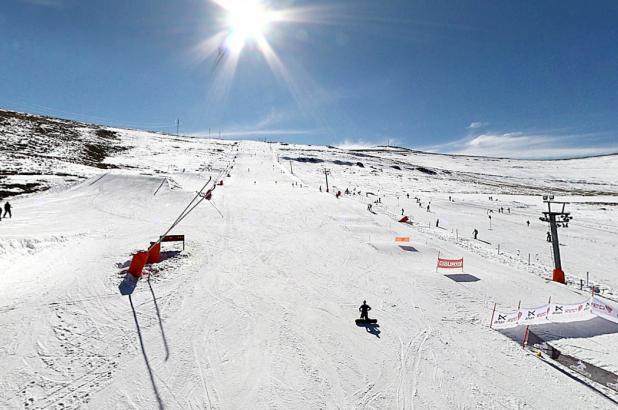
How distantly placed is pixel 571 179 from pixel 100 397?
159 metres

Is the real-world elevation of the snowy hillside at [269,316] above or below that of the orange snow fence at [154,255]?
below

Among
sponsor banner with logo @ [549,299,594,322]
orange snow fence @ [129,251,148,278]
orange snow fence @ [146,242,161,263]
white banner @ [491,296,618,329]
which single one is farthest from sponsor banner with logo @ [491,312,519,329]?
orange snow fence @ [146,242,161,263]

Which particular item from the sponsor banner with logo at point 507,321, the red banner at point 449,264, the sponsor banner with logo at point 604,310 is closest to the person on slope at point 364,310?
the sponsor banner with logo at point 507,321

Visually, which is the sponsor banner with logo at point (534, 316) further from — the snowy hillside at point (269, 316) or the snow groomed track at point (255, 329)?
the snow groomed track at point (255, 329)

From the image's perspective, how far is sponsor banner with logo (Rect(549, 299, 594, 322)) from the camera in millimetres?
13426

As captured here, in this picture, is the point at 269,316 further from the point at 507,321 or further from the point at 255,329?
the point at 507,321

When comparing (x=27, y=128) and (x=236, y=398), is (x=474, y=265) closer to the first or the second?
(x=236, y=398)

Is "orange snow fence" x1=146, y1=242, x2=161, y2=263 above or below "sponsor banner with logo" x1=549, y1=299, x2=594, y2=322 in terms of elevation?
above

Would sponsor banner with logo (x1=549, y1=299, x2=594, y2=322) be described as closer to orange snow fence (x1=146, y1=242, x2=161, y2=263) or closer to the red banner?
the red banner

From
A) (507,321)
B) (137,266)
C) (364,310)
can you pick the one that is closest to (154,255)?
(137,266)

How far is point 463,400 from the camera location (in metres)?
8.79

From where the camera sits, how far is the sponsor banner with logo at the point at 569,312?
13426mm

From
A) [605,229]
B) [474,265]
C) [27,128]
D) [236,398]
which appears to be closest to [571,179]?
[605,229]

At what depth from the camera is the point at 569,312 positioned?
A: 13703 millimetres
